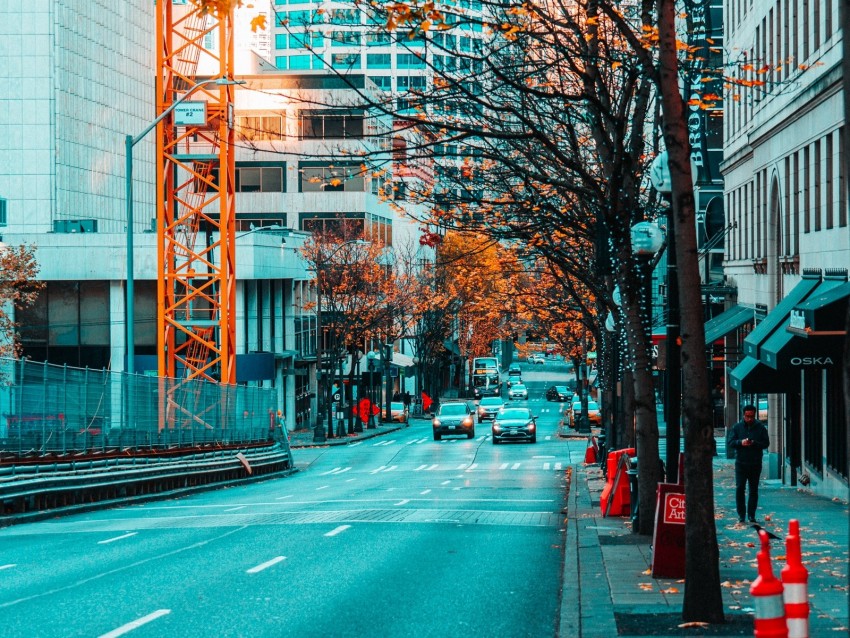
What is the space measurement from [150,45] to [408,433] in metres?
39.0

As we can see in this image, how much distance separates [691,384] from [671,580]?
3.61 meters

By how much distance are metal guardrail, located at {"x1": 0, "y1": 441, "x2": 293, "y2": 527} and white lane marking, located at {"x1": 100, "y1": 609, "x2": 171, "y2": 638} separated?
39.5 feet

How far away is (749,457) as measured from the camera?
20.5m

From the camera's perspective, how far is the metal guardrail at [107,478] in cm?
2528

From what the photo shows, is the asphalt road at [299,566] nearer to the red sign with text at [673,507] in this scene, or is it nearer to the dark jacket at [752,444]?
the red sign with text at [673,507]

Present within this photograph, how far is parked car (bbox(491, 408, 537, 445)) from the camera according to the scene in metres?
58.8

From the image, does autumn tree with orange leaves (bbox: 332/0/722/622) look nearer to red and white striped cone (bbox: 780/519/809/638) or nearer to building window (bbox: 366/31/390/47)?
building window (bbox: 366/31/390/47)

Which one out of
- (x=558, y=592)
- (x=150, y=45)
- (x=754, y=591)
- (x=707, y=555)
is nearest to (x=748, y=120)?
(x=558, y=592)

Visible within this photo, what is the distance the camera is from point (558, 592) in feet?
47.8

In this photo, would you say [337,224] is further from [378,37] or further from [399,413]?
[378,37]

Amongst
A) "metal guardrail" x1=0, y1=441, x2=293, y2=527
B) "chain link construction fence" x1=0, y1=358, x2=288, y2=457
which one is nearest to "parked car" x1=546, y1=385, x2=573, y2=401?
"chain link construction fence" x1=0, y1=358, x2=288, y2=457

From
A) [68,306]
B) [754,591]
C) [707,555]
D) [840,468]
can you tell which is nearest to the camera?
[754,591]

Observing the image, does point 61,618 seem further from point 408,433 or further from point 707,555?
point 408,433

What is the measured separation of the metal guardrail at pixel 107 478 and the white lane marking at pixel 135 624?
12.0m
